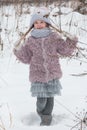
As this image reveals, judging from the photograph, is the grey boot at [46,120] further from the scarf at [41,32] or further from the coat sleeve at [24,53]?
the scarf at [41,32]

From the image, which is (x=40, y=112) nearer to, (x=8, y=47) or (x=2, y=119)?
(x=2, y=119)

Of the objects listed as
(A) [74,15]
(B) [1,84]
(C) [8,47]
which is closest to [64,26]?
(A) [74,15]

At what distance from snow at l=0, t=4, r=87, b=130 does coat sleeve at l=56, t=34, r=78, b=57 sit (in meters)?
0.51

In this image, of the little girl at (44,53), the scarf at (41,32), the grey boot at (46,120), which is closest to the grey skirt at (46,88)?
the little girl at (44,53)

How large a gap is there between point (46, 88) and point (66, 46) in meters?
0.37

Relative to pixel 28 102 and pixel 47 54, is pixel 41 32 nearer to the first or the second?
pixel 47 54

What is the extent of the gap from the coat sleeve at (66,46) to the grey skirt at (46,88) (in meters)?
0.24

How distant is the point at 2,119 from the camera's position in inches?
160

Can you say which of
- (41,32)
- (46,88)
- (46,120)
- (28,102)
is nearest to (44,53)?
(41,32)

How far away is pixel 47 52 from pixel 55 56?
71mm

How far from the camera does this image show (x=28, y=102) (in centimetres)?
448

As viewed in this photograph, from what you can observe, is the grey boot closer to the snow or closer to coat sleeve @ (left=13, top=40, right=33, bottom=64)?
the snow

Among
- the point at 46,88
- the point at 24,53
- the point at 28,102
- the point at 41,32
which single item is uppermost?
the point at 41,32

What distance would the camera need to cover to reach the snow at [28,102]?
4016mm
